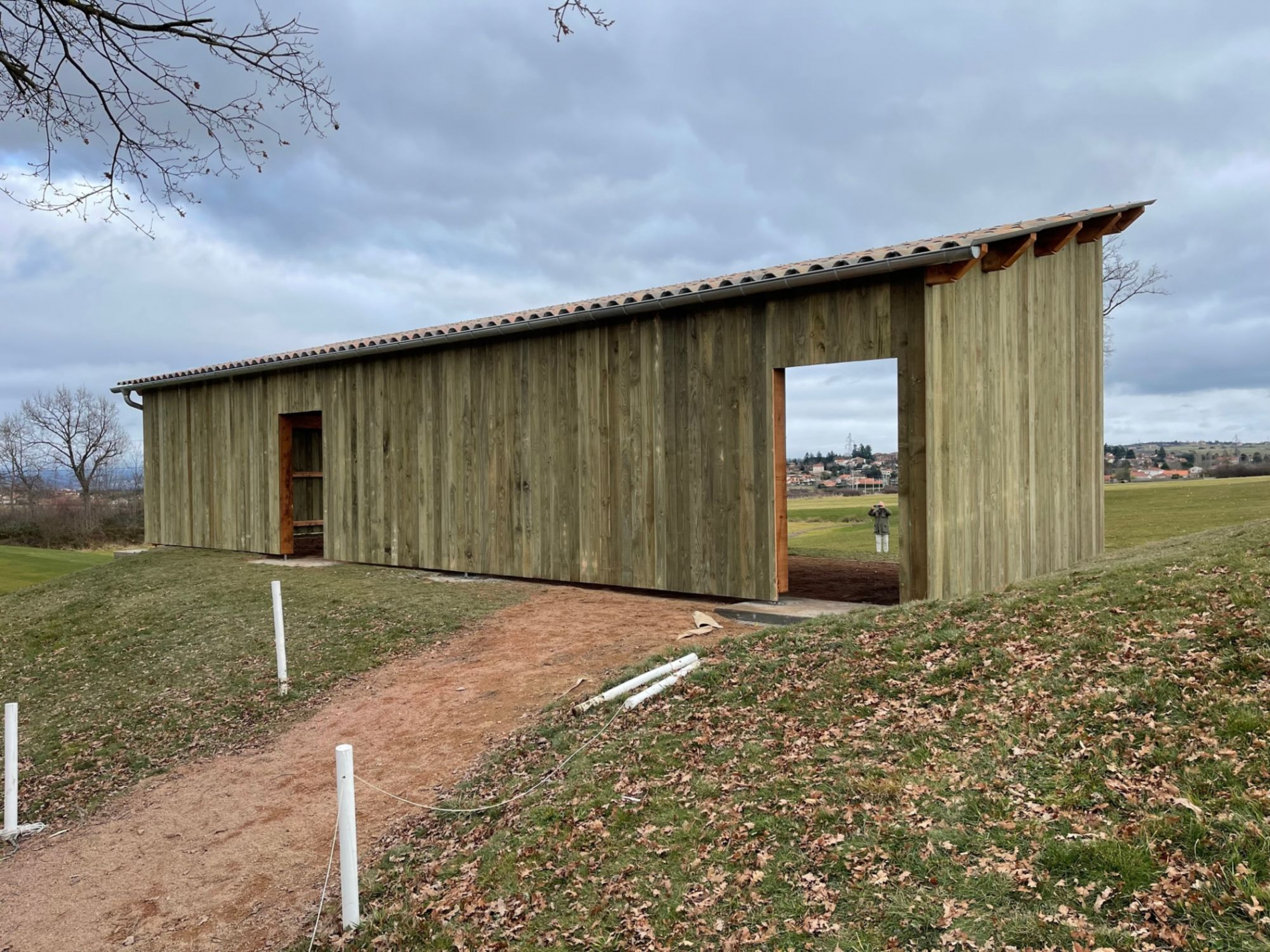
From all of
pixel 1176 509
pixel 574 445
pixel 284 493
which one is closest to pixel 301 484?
pixel 284 493

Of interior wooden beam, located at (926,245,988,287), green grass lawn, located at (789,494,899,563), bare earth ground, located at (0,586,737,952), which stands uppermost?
interior wooden beam, located at (926,245,988,287)

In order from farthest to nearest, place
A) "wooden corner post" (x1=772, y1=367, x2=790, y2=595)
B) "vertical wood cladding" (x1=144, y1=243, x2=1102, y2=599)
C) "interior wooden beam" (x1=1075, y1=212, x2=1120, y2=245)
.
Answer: "interior wooden beam" (x1=1075, y1=212, x2=1120, y2=245)
"wooden corner post" (x1=772, y1=367, x2=790, y2=595)
"vertical wood cladding" (x1=144, y1=243, x2=1102, y2=599)

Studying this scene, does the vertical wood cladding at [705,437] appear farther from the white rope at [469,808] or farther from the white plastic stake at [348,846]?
the white plastic stake at [348,846]

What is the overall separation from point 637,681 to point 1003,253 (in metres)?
5.33

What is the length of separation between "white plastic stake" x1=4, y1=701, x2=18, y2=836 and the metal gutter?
19.2ft

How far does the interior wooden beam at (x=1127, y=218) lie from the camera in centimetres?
920

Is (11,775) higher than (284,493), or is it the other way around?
(284,493)

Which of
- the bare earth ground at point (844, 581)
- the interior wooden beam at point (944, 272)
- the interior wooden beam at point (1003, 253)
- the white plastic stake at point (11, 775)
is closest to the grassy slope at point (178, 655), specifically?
the white plastic stake at point (11, 775)

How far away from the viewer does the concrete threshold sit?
23.4 ft

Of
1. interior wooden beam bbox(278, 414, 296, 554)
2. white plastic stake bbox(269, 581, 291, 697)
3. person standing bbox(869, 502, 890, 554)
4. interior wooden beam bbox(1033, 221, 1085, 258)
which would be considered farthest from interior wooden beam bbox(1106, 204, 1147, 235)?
interior wooden beam bbox(278, 414, 296, 554)

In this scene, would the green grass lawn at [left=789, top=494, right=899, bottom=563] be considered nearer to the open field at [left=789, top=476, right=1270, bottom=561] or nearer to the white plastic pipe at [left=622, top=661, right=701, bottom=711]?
the open field at [left=789, top=476, right=1270, bottom=561]

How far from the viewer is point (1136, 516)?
17.9 meters

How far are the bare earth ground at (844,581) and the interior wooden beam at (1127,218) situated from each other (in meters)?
4.98

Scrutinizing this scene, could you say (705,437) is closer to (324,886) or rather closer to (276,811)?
(276,811)
